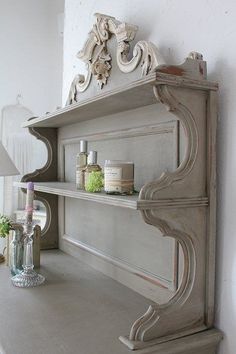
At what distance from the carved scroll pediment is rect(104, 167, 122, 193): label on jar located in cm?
29

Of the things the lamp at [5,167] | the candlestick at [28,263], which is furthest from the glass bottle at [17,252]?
the lamp at [5,167]

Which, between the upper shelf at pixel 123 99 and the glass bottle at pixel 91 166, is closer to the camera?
the upper shelf at pixel 123 99

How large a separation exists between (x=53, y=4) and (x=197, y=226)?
2674 mm

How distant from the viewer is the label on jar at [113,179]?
100cm

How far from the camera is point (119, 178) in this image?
1002mm

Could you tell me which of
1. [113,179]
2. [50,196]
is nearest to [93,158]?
[113,179]

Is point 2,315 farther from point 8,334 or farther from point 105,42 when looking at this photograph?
point 105,42

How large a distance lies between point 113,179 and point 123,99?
228 millimetres

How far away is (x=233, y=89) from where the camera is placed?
3.06 ft

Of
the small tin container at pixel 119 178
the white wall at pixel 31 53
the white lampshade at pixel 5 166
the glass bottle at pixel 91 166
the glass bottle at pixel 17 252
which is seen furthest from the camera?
the white wall at pixel 31 53

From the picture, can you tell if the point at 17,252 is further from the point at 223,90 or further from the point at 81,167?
the point at 223,90

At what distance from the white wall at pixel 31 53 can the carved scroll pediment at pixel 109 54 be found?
160 cm

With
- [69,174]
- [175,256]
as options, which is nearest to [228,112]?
[175,256]

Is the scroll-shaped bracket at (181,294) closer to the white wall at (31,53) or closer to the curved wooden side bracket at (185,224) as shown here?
the curved wooden side bracket at (185,224)
